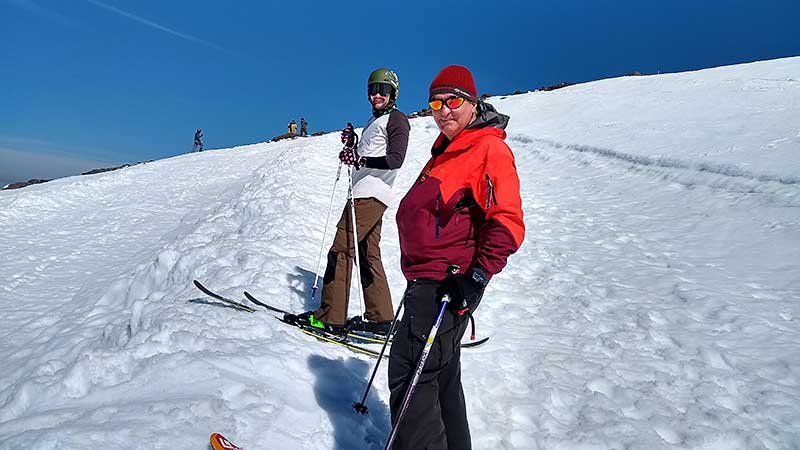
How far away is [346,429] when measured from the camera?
3.11m

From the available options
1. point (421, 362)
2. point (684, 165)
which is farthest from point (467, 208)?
point (684, 165)

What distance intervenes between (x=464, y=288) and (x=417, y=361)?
45cm

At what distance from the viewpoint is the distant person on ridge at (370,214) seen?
4234 millimetres

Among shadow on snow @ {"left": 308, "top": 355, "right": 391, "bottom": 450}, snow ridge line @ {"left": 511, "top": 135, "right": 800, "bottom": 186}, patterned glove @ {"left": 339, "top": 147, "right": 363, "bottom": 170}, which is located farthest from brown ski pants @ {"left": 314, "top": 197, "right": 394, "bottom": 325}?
snow ridge line @ {"left": 511, "top": 135, "right": 800, "bottom": 186}

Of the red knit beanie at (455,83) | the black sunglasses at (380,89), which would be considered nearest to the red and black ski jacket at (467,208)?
the red knit beanie at (455,83)

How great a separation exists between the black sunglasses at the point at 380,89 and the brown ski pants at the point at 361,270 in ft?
3.13

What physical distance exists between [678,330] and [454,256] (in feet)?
10.8

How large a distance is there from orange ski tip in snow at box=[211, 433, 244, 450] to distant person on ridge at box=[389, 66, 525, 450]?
33.6 inches

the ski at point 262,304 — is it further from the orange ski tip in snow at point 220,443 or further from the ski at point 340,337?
the orange ski tip in snow at point 220,443

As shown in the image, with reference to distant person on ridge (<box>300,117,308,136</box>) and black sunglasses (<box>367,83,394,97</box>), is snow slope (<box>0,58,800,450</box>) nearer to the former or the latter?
black sunglasses (<box>367,83,394,97</box>)

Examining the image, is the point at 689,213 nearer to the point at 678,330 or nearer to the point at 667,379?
the point at 678,330

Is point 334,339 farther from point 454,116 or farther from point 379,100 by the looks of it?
point 454,116

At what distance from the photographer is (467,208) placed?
2.36 meters

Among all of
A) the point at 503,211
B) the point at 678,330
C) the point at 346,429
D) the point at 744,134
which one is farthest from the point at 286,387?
the point at 744,134
